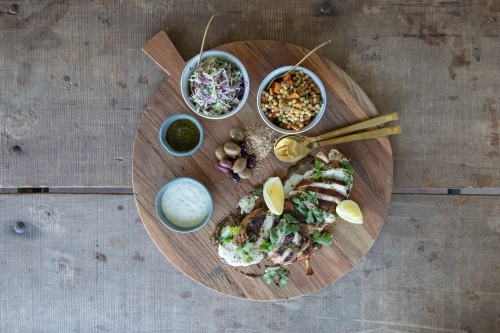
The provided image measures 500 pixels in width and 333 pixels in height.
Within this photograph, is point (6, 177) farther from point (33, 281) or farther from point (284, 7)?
point (284, 7)

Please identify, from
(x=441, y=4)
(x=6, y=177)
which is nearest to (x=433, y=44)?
(x=441, y=4)

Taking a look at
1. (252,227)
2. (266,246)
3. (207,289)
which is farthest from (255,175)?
(207,289)

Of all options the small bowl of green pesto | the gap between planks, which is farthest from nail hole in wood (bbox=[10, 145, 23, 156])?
the small bowl of green pesto

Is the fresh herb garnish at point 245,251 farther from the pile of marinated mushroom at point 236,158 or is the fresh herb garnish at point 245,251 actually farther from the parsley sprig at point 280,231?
the pile of marinated mushroom at point 236,158

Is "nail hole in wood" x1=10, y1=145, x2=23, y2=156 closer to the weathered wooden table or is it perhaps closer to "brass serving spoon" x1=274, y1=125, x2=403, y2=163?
the weathered wooden table

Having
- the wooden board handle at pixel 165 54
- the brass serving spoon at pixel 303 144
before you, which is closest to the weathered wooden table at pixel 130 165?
the wooden board handle at pixel 165 54
